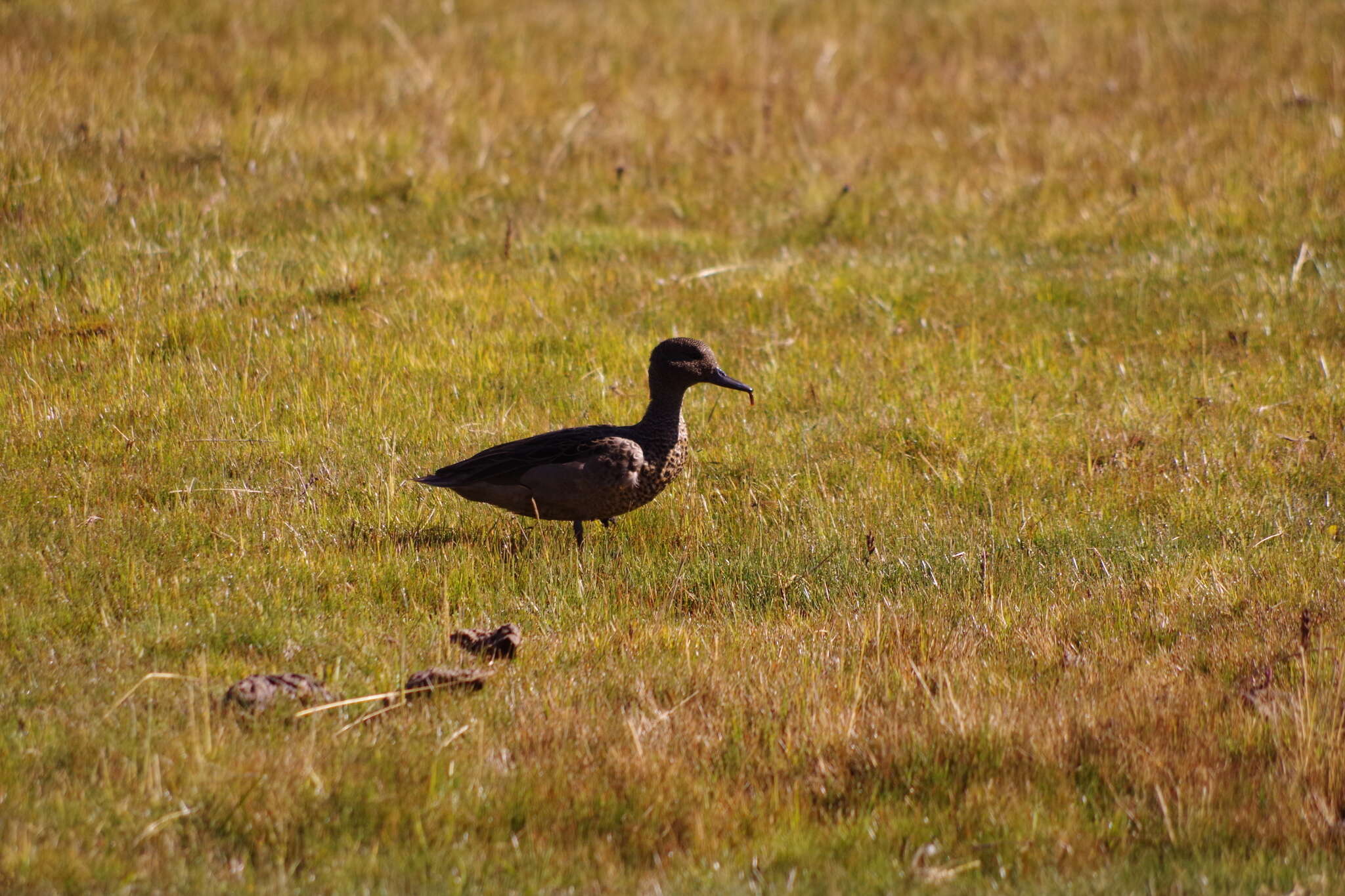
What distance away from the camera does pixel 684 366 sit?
7305mm

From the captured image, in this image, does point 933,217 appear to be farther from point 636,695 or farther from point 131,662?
point 131,662

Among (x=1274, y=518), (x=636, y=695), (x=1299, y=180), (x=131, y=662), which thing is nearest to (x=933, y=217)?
(x=1299, y=180)

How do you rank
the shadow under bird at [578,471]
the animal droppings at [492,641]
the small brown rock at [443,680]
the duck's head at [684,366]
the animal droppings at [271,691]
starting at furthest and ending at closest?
the duck's head at [684,366] → the shadow under bird at [578,471] → the animal droppings at [492,641] → the small brown rock at [443,680] → the animal droppings at [271,691]

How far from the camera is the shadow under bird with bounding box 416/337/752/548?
665 cm

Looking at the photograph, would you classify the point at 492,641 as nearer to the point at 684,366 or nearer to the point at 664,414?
the point at 664,414

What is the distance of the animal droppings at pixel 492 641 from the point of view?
5.68 meters

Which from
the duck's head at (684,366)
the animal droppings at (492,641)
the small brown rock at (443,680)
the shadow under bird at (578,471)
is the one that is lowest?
the animal droppings at (492,641)

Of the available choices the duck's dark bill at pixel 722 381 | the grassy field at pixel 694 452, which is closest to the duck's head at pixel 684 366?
the duck's dark bill at pixel 722 381

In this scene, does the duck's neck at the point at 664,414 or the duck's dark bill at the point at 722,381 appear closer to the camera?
the duck's neck at the point at 664,414

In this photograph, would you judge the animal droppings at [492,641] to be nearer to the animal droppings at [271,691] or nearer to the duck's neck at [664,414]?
the animal droppings at [271,691]

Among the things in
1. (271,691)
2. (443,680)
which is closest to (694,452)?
(443,680)

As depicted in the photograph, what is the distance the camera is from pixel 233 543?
21.3 feet

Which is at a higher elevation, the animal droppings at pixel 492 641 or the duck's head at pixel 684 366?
the duck's head at pixel 684 366

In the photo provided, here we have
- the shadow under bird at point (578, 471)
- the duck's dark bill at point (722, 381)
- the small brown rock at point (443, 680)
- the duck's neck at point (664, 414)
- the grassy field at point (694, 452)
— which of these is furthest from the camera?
the duck's dark bill at point (722, 381)
